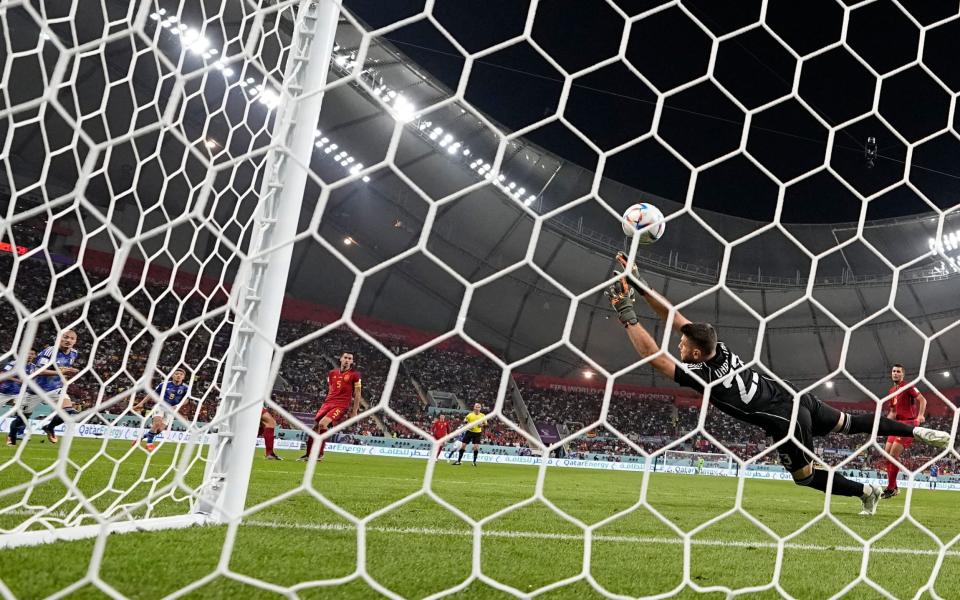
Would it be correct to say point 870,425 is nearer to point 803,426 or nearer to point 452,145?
point 803,426

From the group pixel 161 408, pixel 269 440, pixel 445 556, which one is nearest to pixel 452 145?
pixel 269 440

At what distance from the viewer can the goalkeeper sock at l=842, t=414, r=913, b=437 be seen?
11.3 feet

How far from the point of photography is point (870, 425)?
353 cm

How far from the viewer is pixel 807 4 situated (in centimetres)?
1345

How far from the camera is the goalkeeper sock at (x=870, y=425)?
11.3 ft

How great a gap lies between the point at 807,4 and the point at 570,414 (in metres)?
15.2

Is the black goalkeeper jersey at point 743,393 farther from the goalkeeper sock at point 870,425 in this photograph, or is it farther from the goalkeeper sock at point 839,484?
the goalkeeper sock at point 839,484

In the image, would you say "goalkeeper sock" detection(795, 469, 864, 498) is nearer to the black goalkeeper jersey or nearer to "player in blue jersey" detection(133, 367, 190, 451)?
the black goalkeeper jersey

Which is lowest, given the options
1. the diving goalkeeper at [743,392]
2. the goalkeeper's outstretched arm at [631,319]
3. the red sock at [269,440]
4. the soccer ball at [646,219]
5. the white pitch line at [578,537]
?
the red sock at [269,440]

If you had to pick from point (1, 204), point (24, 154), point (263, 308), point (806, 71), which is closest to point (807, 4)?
point (806, 71)

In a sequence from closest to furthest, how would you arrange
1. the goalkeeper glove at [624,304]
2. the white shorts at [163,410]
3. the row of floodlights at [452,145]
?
the white shorts at [163,410]
the goalkeeper glove at [624,304]
the row of floodlights at [452,145]

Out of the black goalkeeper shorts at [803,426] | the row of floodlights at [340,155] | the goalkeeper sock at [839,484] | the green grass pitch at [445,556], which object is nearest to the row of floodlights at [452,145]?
the row of floodlights at [340,155]

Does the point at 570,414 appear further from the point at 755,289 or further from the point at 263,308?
the point at 263,308

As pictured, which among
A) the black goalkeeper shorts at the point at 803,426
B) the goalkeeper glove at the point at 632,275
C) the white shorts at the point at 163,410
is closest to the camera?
the white shorts at the point at 163,410
